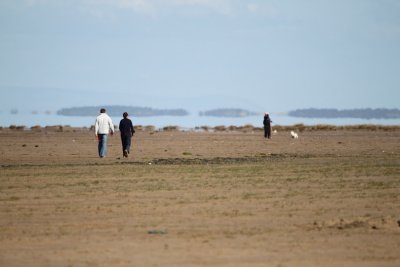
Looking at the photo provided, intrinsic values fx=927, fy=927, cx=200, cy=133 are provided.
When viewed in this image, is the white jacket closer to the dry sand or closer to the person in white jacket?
the person in white jacket

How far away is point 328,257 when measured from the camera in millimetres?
11781

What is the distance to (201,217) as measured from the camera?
1525 centimetres

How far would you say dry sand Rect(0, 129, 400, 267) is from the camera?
1191 centimetres

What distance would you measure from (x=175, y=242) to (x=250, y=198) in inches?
203

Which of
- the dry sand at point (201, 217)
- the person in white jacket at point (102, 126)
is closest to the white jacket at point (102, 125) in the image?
the person in white jacket at point (102, 126)

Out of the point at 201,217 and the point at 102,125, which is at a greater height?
the point at 102,125

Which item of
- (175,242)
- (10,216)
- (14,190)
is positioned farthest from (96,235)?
(14,190)

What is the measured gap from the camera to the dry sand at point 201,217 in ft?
39.1

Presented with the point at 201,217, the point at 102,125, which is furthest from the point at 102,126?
the point at 201,217

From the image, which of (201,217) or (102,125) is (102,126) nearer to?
(102,125)

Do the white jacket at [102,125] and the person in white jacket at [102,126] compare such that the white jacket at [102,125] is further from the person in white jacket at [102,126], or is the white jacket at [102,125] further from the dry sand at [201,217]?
the dry sand at [201,217]

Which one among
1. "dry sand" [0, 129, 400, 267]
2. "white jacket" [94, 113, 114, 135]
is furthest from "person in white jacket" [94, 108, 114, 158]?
"dry sand" [0, 129, 400, 267]

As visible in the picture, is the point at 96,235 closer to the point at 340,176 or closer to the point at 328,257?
the point at 328,257

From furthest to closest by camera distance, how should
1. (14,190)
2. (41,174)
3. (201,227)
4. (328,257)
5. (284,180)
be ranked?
1. (41,174)
2. (284,180)
3. (14,190)
4. (201,227)
5. (328,257)
